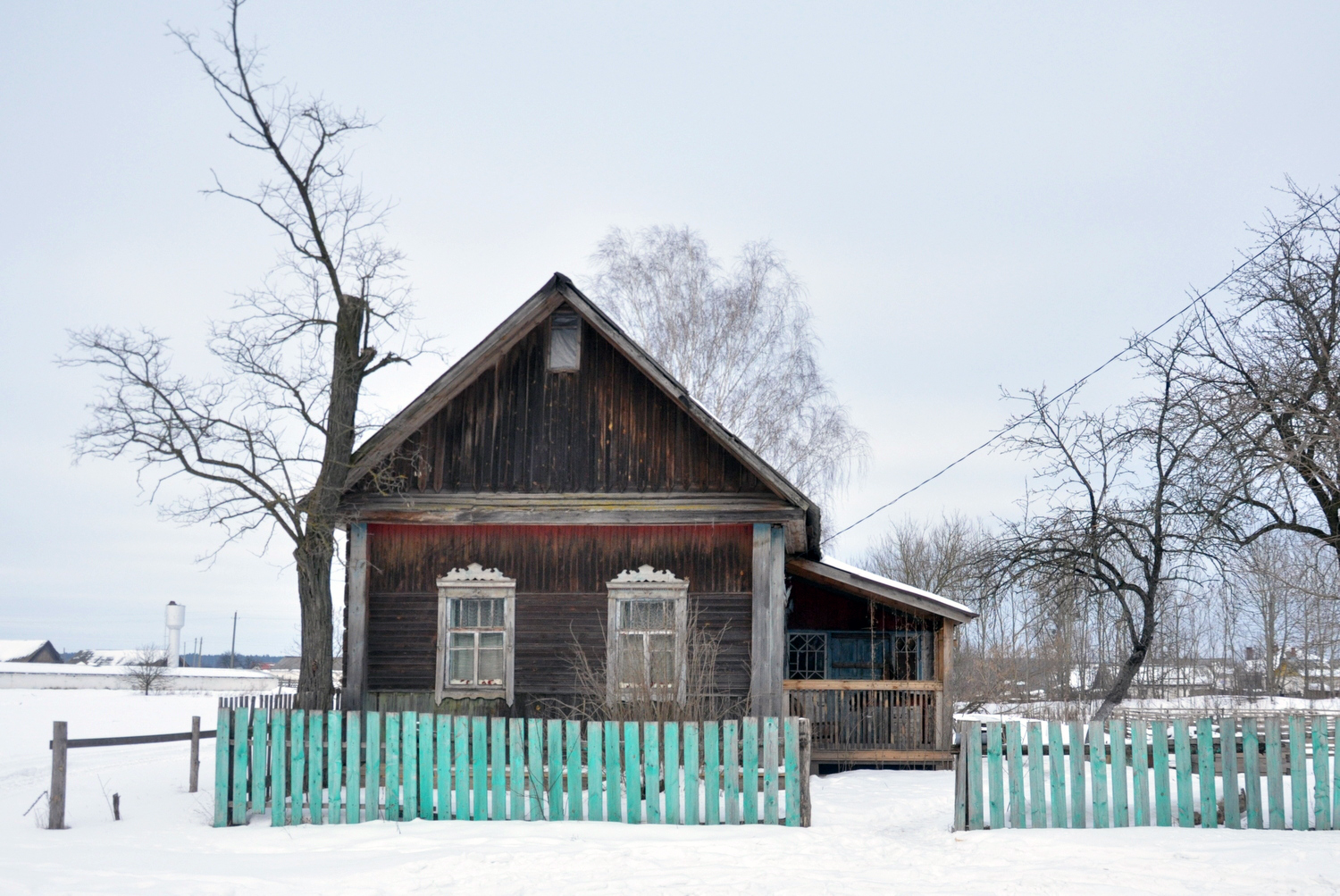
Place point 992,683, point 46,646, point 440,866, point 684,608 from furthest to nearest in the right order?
point 46,646, point 992,683, point 684,608, point 440,866

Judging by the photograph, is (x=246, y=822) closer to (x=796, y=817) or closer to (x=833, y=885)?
(x=796, y=817)

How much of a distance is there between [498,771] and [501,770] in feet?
0.15

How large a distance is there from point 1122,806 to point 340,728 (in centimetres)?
696

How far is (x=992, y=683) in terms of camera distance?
31734mm

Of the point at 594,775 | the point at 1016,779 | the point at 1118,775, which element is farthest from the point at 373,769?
the point at 1118,775

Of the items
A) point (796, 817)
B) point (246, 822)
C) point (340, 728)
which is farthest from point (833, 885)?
point (246, 822)

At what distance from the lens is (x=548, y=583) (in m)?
13.9

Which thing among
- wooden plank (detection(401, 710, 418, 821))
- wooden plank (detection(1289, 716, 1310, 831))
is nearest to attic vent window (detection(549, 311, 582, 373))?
wooden plank (detection(401, 710, 418, 821))

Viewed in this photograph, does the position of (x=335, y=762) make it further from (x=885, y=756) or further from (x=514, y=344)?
(x=885, y=756)

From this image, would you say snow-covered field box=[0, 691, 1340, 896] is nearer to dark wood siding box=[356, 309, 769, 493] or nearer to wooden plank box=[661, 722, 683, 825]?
wooden plank box=[661, 722, 683, 825]

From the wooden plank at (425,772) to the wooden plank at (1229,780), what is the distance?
270 inches

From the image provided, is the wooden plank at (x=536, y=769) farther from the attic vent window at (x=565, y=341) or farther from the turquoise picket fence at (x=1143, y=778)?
the attic vent window at (x=565, y=341)

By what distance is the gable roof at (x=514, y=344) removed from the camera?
13102 millimetres

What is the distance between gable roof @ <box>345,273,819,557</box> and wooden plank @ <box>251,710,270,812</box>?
3.92m
